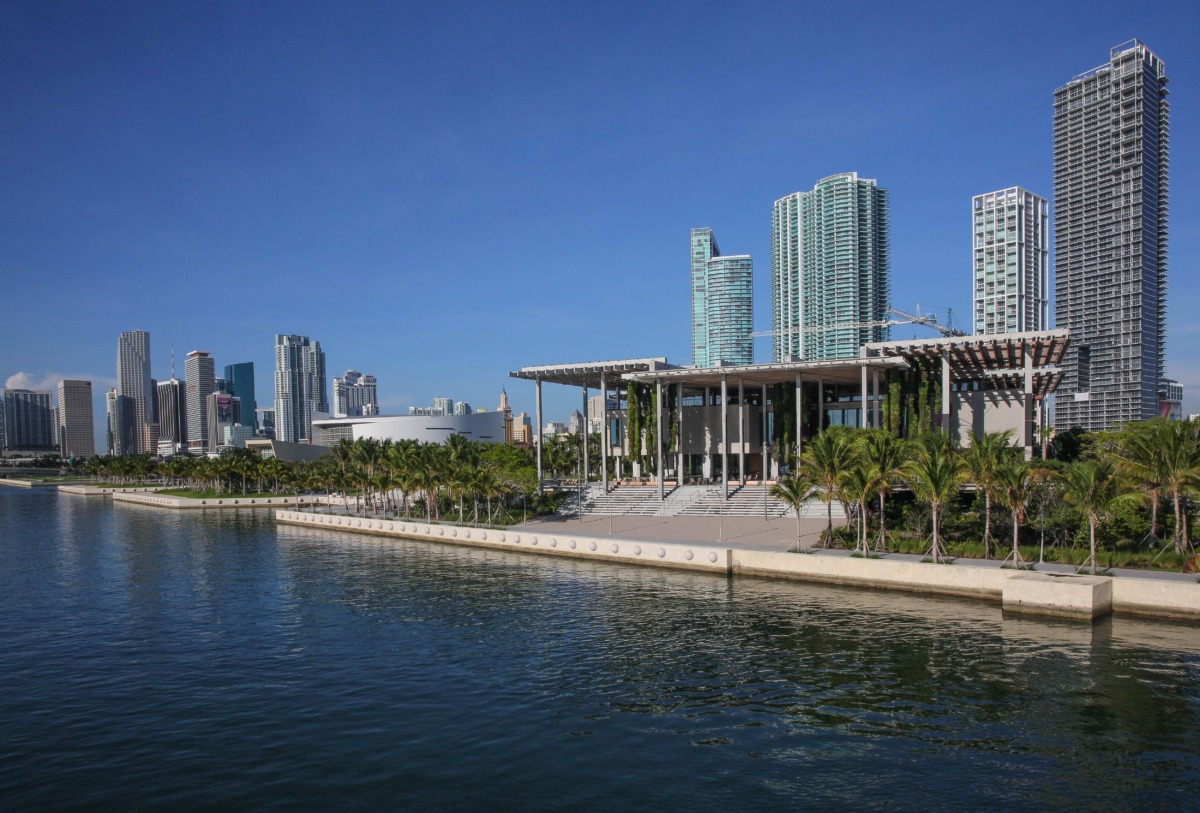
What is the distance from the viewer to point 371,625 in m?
36.1

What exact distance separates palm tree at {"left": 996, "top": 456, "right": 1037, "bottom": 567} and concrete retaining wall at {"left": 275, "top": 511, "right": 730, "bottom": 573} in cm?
1559

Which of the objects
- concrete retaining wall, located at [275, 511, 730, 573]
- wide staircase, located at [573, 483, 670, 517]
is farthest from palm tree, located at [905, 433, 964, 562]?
wide staircase, located at [573, 483, 670, 517]

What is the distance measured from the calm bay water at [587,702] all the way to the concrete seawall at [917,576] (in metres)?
1.33

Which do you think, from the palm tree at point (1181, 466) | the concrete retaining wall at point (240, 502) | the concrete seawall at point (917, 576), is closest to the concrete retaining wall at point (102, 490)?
the concrete retaining wall at point (240, 502)

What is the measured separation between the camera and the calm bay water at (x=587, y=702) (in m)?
19.0

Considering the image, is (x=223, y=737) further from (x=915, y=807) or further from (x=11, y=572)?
(x=11, y=572)

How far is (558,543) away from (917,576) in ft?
85.7

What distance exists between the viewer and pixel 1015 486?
41438mm

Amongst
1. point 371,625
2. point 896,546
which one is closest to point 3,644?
point 371,625

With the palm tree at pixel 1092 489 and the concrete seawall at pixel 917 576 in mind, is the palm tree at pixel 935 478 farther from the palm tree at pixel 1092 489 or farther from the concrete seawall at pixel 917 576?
the palm tree at pixel 1092 489

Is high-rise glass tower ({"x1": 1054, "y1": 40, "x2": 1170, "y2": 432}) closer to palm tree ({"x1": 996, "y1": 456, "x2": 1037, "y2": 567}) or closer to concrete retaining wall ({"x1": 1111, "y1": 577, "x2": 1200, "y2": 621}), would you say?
palm tree ({"x1": 996, "y1": 456, "x2": 1037, "y2": 567})

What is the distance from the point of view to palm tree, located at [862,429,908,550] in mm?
46812

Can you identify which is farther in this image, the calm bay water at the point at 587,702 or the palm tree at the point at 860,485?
the palm tree at the point at 860,485

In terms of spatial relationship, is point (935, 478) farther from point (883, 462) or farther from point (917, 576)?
point (917, 576)
